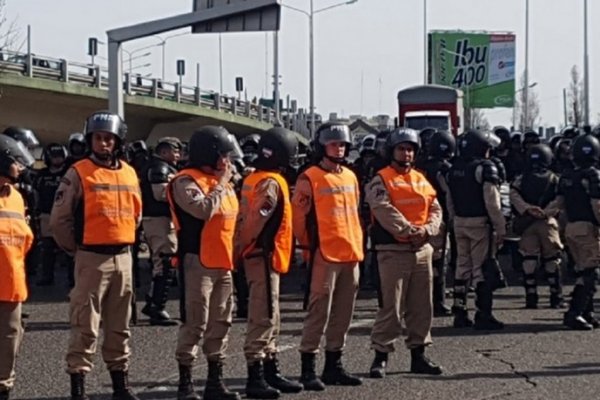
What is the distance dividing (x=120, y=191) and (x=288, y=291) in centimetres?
789

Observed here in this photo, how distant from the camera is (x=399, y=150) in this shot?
10672 mm

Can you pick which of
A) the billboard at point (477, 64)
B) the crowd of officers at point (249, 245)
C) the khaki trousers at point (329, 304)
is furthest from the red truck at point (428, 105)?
the billboard at point (477, 64)

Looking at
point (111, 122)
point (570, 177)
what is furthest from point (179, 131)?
point (111, 122)

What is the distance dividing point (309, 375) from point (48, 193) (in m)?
8.10

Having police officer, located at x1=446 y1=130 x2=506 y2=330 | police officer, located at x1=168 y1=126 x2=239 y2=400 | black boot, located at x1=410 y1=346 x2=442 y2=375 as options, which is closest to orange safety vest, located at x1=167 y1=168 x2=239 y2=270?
police officer, located at x1=168 y1=126 x2=239 y2=400

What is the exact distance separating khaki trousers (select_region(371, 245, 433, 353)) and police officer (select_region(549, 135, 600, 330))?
2.95 metres

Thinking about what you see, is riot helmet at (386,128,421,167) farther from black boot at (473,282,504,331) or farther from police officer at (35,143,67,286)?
police officer at (35,143,67,286)

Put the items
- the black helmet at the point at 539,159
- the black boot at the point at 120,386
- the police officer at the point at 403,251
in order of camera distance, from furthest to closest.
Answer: the black helmet at the point at 539,159
the police officer at the point at 403,251
the black boot at the point at 120,386

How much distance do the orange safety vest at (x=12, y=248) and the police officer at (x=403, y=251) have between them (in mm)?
3137

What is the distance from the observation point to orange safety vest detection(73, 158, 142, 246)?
905 centimetres

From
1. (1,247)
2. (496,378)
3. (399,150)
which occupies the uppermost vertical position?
(399,150)

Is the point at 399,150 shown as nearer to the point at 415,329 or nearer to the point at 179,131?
the point at 415,329

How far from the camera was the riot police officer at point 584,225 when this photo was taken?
1308 cm

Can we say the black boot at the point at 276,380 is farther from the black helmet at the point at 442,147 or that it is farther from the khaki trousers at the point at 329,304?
the black helmet at the point at 442,147
